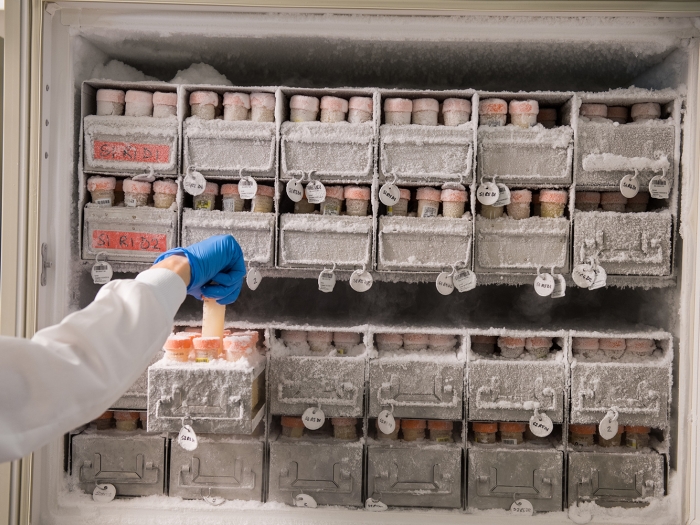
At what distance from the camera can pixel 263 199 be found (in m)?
2.22

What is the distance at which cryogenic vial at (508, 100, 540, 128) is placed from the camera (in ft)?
7.11

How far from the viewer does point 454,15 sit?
2.03 metres

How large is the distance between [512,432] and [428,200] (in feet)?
3.30

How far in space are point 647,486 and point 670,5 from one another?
1796 mm

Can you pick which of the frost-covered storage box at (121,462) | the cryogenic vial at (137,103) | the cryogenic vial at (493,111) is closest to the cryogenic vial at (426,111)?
the cryogenic vial at (493,111)

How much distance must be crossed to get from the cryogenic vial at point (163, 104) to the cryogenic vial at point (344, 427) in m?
1.42

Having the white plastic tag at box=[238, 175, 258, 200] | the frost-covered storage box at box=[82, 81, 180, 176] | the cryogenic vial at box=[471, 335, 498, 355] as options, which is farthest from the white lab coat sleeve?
the cryogenic vial at box=[471, 335, 498, 355]

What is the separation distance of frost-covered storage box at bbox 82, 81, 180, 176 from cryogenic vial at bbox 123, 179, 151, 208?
0.06 m

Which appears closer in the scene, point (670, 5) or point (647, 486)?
point (670, 5)

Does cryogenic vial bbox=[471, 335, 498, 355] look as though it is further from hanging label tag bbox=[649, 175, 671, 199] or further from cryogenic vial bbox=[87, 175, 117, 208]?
cryogenic vial bbox=[87, 175, 117, 208]

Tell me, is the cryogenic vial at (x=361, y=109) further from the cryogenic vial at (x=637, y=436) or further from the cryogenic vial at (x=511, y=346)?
the cryogenic vial at (x=637, y=436)

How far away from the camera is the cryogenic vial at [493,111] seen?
2.17 meters

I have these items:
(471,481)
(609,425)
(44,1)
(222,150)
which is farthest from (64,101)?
(609,425)

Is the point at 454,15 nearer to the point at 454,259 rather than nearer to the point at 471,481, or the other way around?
the point at 454,259
